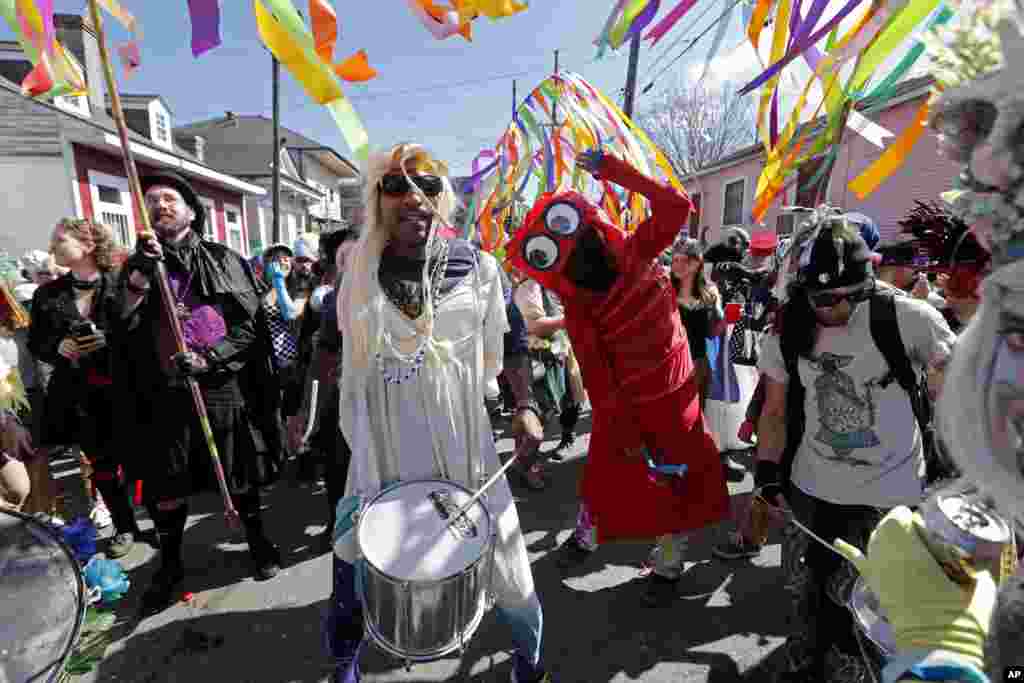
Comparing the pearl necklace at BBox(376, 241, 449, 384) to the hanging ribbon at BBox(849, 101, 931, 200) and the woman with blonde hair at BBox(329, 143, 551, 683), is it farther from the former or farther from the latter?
the hanging ribbon at BBox(849, 101, 931, 200)

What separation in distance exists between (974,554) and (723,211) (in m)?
17.8

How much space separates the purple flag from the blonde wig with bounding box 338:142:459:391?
1.87 ft

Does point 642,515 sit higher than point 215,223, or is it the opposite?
point 215,223

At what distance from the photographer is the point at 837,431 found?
6.21 feet

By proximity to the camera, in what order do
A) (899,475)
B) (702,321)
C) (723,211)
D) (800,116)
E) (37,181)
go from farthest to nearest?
(723,211), (37,181), (702,321), (899,475), (800,116)

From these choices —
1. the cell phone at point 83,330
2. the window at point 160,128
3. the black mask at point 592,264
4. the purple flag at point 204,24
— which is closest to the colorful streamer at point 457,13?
the purple flag at point 204,24

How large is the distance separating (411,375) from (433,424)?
0.65 ft

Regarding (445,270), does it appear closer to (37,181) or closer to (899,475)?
(899,475)

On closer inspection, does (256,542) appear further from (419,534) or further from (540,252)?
(540,252)

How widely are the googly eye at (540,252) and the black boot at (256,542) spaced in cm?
212

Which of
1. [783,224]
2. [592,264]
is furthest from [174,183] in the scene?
[783,224]

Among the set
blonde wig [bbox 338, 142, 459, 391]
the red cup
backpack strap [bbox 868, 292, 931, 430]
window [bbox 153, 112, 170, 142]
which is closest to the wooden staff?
blonde wig [bbox 338, 142, 459, 391]

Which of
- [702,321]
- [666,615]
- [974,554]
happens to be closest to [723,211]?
[702,321]

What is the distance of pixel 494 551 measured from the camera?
183cm
